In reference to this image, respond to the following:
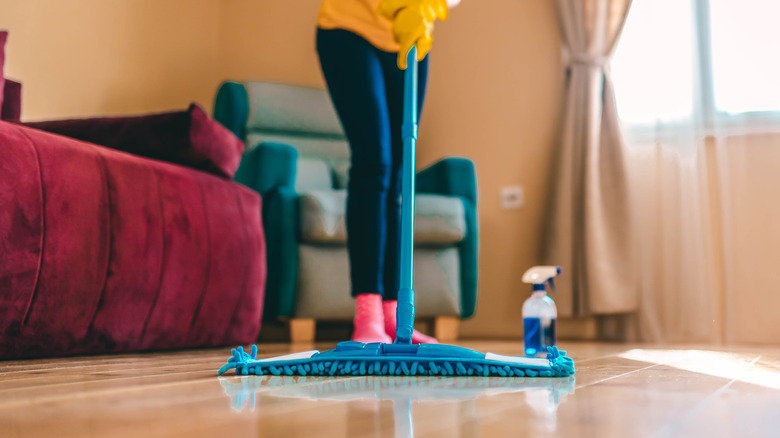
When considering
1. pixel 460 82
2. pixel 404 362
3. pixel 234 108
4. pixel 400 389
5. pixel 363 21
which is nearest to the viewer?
pixel 400 389

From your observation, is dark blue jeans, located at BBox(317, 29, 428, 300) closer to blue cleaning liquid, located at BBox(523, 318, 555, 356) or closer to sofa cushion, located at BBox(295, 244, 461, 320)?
blue cleaning liquid, located at BBox(523, 318, 555, 356)

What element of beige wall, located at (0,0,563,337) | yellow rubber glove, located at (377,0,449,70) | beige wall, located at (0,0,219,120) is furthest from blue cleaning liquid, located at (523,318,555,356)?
beige wall, located at (0,0,219,120)

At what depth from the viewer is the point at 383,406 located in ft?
1.75

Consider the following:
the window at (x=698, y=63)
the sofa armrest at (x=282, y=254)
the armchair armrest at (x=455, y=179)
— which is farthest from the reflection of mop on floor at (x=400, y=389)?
the window at (x=698, y=63)

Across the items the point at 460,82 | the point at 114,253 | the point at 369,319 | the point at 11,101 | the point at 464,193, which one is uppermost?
the point at 460,82

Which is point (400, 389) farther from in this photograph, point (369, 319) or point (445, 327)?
point (445, 327)

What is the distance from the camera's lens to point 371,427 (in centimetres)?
43

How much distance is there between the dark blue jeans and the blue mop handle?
359mm

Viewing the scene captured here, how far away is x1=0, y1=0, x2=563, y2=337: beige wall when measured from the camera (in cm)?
272

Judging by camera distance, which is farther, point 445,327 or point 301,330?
point 445,327

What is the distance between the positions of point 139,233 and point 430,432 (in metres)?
1.11

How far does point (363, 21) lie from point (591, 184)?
5.00 ft

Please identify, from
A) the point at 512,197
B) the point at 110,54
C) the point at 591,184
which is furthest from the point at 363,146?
the point at 110,54

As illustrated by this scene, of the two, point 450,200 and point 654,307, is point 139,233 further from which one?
point 654,307
